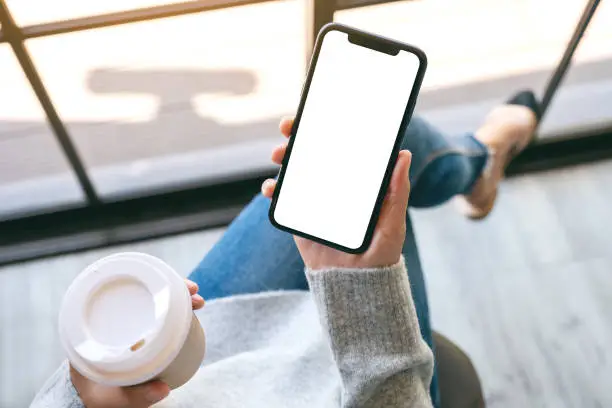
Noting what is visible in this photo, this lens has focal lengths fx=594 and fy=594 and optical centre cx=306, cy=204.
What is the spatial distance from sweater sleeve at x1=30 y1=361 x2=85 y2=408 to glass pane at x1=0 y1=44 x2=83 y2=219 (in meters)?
0.60

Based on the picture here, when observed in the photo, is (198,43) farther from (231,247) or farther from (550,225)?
(550,225)

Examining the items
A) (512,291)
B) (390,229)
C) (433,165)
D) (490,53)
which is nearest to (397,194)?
(390,229)

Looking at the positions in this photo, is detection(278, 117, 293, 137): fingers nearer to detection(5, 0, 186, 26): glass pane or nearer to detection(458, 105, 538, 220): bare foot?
detection(5, 0, 186, 26): glass pane

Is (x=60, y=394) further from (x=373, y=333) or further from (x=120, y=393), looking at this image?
(x=373, y=333)

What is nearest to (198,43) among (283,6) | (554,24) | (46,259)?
(283,6)

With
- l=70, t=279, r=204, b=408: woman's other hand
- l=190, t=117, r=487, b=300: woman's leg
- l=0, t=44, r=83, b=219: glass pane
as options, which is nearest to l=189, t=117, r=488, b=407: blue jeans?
l=190, t=117, r=487, b=300: woman's leg

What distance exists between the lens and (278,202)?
0.63 m

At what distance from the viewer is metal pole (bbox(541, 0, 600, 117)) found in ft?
2.82

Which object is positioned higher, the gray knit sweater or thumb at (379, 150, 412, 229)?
thumb at (379, 150, 412, 229)

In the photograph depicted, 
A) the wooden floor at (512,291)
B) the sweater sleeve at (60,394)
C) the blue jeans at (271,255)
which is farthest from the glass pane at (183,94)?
the sweater sleeve at (60,394)

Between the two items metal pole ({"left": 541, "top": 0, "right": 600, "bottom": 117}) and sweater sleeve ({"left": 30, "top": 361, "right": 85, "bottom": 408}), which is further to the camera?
metal pole ({"left": 541, "top": 0, "right": 600, "bottom": 117})

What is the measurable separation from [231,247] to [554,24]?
832 mm

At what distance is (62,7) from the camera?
0.81 meters

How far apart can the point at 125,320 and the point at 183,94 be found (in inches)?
29.5
